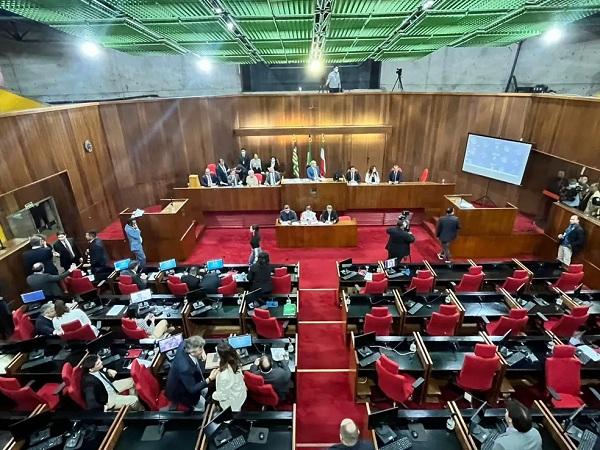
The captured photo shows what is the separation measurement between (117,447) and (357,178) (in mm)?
8898

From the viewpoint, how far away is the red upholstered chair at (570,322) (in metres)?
5.15

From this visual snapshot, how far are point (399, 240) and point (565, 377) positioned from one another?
11.9ft

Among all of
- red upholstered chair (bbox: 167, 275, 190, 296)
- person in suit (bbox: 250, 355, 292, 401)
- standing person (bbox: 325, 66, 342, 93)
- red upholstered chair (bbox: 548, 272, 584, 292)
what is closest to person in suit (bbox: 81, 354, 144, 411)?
person in suit (bbox: 250, 355, 292, 401)

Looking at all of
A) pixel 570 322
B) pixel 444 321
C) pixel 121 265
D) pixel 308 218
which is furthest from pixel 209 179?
pixel 570 322

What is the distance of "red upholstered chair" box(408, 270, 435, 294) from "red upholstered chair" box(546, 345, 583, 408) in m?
2.20

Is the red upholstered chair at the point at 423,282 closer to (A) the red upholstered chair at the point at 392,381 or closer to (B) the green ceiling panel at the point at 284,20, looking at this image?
(A) the red upholstered chair at the point at 392,381

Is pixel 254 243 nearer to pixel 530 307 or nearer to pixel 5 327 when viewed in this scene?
pixel 5 327

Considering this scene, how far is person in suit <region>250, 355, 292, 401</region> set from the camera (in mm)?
4133

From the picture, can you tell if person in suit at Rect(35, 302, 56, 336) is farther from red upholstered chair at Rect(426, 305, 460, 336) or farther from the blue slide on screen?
the blue slide on screen

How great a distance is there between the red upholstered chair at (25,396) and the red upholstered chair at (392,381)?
4.26m

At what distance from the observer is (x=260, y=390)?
411 cm

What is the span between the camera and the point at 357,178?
10.6 metres

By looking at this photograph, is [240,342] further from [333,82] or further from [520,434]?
[333,82]

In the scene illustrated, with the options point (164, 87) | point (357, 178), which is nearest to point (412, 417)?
point (357, 178)
